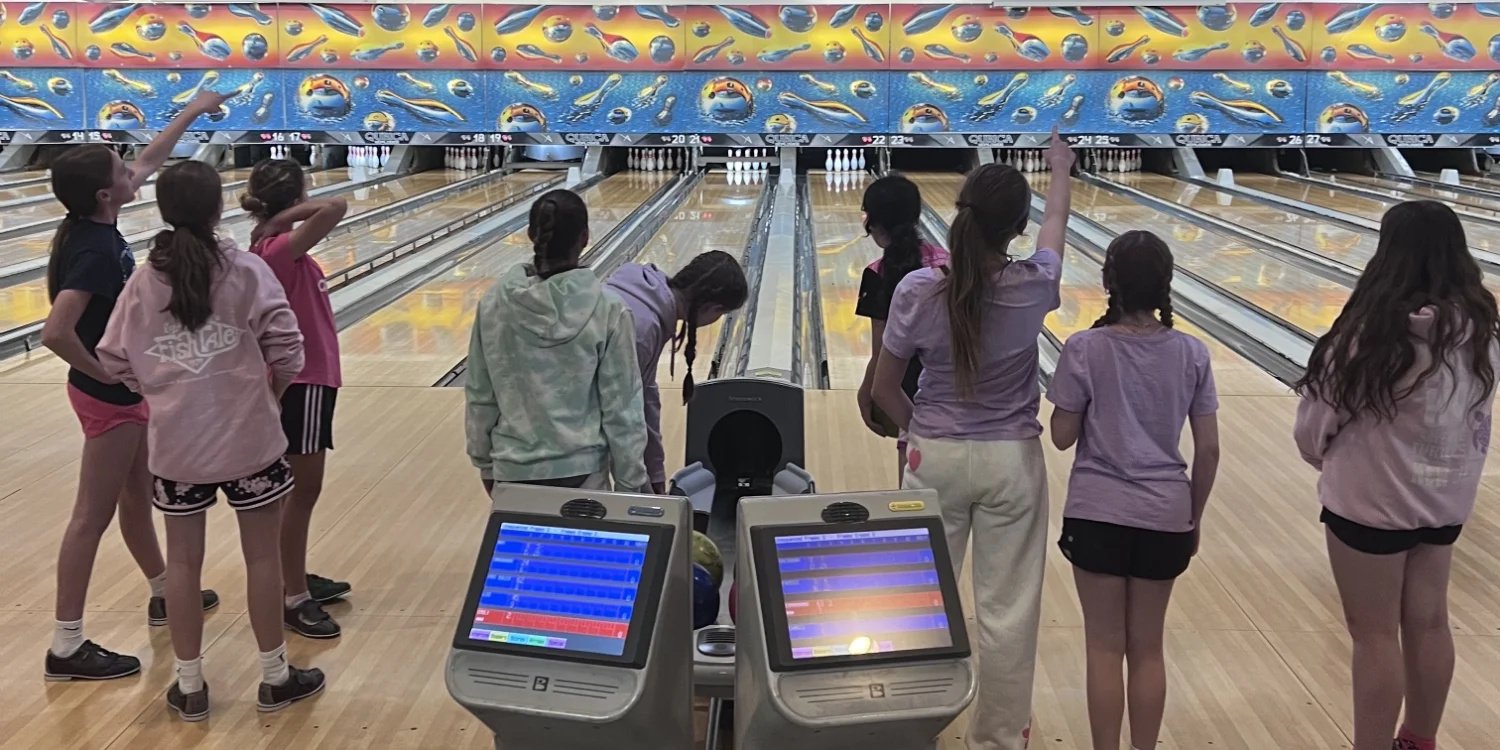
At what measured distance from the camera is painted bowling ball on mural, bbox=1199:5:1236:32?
1062 centimetres

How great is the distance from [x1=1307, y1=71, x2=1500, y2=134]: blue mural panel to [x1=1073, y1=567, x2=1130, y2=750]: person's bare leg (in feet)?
32.9

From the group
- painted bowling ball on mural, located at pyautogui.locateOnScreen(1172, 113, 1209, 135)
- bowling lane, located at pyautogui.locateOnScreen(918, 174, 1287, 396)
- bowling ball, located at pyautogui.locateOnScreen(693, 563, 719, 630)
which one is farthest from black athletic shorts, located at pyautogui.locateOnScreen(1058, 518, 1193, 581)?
painted bowling ball on mural, located at pyautogui.locateOnScreen(1172, 113, 1209, 135)

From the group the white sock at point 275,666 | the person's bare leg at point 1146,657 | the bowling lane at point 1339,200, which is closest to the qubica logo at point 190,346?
the white sock at point 275,666

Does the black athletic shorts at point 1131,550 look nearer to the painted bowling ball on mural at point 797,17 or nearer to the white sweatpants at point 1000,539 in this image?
the white sweatpants at point 1000,539

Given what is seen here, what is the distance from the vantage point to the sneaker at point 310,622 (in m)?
2.57

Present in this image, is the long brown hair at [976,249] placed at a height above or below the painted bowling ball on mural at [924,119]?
below

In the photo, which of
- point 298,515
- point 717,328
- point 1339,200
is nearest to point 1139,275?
point 298,515

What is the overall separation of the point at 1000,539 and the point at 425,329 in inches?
151

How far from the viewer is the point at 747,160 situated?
11234mm

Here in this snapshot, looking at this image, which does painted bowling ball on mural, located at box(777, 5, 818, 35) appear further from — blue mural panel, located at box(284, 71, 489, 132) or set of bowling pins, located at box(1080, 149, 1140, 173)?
set of bowling pins, located at box(1080, 149, 1140, 173)

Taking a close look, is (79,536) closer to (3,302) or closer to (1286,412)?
(1286,412)

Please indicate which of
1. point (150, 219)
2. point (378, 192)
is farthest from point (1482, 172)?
point (150, 219)

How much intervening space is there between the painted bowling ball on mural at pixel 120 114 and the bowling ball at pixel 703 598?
10.4 meters

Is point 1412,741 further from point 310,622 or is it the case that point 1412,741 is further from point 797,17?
point 797,17
